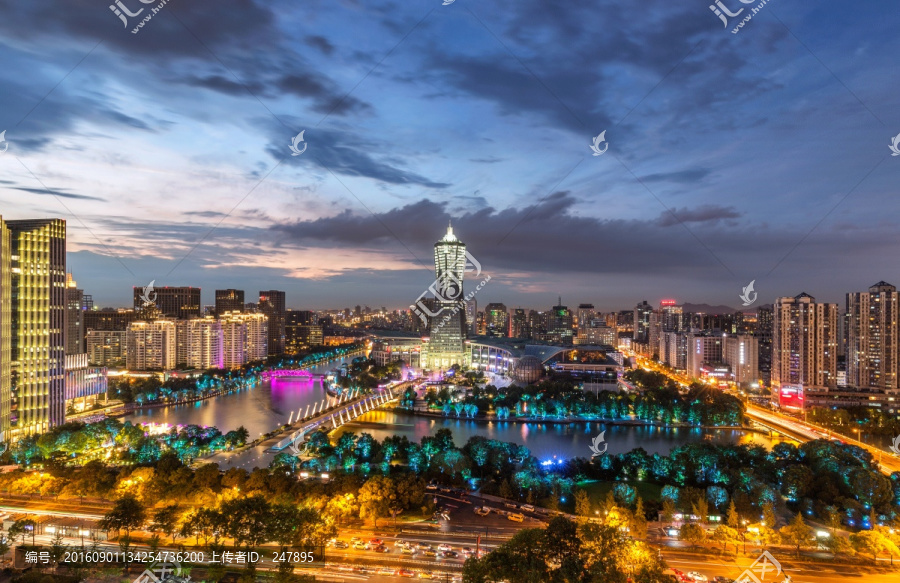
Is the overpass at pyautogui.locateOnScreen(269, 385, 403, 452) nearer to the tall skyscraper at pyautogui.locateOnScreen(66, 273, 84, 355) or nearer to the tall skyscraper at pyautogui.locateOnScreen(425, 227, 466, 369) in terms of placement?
the tall skyscraper at pyautogui.locateOnScreen(425, 227, 466, 369)

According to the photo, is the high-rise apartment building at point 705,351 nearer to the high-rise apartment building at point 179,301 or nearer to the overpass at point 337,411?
the overpass at point 337,411

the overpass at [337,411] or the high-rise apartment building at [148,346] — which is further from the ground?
the high-rise apartment building at [148,346]

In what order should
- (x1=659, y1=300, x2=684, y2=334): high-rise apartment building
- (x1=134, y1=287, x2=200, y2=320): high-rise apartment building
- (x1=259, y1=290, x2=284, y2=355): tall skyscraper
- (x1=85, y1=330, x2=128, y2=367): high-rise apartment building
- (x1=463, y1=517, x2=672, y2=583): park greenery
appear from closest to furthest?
1. (x1=463, y1=517, x2=672, y2=583): park greenery
2. (x1=85, y1=330, x2=128, y2=367): high-rise apartment building
3. (x1=134, y1=287, x2=200, y2=320): high-rise apartment building
4. (x1=659, y1=300, x2=684, y2=334): high-rise apartment building
5. (x1=259, y1=290, x2=284, y2=355): tall skyscraper

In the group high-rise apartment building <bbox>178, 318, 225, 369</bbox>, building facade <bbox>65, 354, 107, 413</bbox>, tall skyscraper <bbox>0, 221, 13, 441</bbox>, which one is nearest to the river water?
building facade <bbox>65, 354, 107, 413</bbox>

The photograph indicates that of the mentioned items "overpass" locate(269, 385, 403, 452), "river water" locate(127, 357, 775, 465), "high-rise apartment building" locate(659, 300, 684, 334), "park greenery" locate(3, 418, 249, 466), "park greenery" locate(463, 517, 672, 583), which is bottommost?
"river water" locate(127, 357, 775, 465)

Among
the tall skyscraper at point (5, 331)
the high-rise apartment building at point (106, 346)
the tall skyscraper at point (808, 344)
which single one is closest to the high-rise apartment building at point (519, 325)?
the tall skyscraper at point (808, 344)

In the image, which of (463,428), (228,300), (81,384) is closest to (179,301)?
(228,300)

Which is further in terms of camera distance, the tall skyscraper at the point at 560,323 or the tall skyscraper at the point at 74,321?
the tall skyscraper at the point at 560,323
